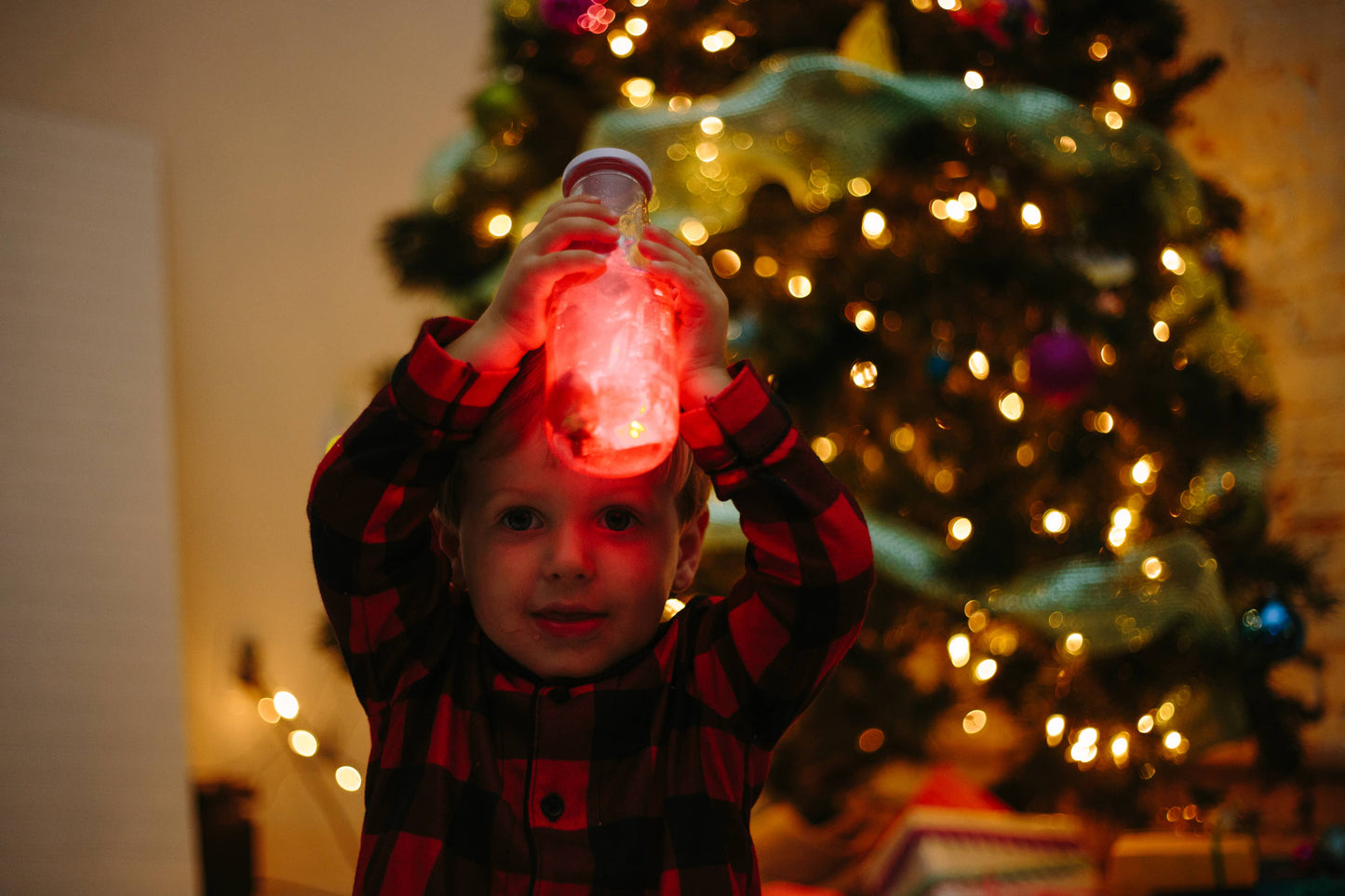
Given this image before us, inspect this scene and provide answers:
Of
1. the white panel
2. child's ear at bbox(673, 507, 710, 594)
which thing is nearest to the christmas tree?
child's ear at bbox(673, 507, 710, 594)

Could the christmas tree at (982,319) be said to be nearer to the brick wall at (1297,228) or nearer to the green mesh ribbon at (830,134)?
the green mesh ribbon at (830,134)

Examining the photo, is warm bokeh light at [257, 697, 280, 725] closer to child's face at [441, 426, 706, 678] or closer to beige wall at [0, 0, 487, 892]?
beige wall at [0, 0, 487, 892]

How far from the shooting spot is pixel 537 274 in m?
0.52

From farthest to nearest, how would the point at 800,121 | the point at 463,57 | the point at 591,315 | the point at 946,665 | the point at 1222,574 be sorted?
the point at 463,57 < the point at 946,665 < the point at 1222,574 < the point at 800,121 < the point at 591,315

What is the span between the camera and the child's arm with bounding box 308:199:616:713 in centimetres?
52

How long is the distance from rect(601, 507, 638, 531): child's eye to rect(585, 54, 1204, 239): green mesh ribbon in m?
0.68

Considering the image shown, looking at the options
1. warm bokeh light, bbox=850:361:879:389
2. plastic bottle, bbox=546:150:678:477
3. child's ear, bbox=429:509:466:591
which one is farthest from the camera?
warm bokeh light, bbox=850:361:879:389

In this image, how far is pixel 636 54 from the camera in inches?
55.1

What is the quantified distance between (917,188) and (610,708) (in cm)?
99

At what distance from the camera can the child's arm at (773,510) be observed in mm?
539

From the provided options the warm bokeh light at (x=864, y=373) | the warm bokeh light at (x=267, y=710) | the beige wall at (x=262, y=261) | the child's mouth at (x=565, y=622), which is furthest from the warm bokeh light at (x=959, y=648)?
the warm bokeh light at (x=267, y=710)

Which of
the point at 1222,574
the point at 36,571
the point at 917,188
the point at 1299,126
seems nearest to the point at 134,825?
the point at 36,571

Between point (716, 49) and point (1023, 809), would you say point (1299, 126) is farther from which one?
point (1023, 809)

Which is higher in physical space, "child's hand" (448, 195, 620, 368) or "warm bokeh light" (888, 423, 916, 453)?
"child's hand" (448, 195, 620, 368)
